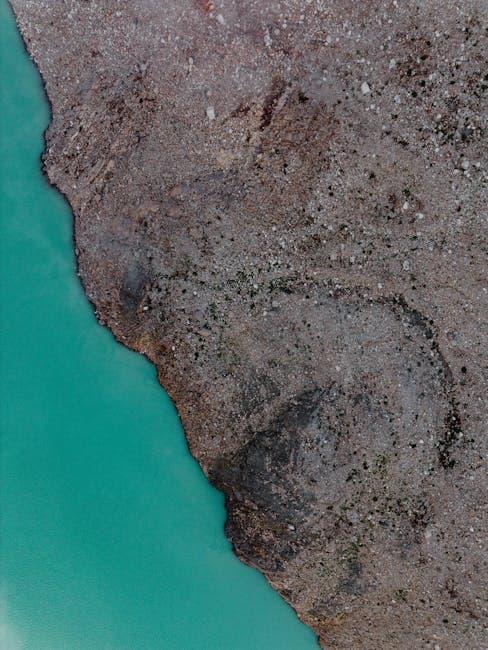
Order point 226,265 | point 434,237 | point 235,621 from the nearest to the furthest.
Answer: point 434,237
point 226,265
point 235,621

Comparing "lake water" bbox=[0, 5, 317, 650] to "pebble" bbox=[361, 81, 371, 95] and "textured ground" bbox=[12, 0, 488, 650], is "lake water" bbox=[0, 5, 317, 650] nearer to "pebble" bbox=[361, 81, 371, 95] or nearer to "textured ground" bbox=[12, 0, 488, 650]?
"textured ground" bbox=[12, 0, 488, 650]

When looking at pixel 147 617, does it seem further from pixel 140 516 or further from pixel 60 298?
pixel 60 298

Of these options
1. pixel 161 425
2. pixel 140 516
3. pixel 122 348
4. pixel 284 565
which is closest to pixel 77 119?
pixel 122 348

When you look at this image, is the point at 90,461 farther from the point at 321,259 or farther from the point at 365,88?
the point at 365,88

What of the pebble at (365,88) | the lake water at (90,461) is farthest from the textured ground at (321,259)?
the lake water at (90,461)

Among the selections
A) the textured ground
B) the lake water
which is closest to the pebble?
the textured ground

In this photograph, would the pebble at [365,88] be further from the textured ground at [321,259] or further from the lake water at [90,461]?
the lake water at [90,461]
